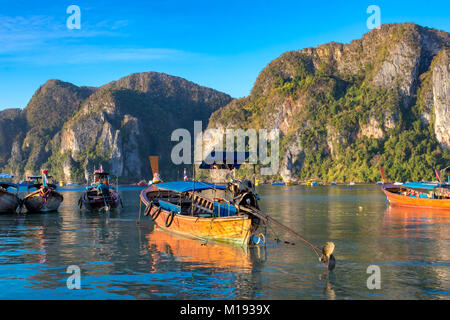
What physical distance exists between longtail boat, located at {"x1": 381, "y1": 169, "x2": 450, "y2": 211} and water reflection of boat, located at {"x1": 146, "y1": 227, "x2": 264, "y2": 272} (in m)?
34.1

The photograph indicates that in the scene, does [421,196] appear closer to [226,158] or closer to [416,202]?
[416,202]

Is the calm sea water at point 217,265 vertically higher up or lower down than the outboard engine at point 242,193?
lower down

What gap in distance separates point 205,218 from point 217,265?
6.02 metres

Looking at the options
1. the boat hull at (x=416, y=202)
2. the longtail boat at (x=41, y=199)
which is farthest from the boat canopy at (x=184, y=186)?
the boat hull at (x=416, y=202)

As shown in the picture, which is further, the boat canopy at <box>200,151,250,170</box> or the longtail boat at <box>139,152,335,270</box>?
the boat canopy at <box>200,151,250,170</box>

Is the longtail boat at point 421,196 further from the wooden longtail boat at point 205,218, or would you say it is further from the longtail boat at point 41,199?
the longtail boat at point 41,199

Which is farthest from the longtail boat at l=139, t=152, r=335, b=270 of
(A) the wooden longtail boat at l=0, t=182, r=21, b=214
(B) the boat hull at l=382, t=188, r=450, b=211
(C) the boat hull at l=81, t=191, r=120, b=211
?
(B) the boat hull at l=382, t=188, r=450, b=211

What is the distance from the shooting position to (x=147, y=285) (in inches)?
711

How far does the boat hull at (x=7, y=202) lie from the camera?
51.0 meters

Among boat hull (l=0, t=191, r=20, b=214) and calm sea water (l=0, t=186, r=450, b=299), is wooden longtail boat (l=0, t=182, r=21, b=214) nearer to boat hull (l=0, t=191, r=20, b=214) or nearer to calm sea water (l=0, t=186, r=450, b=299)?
boat hull (l=0, t=191, r=20, b=214)

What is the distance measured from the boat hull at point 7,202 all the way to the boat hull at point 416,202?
158ft

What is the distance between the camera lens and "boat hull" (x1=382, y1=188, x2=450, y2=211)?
50.8 meters
